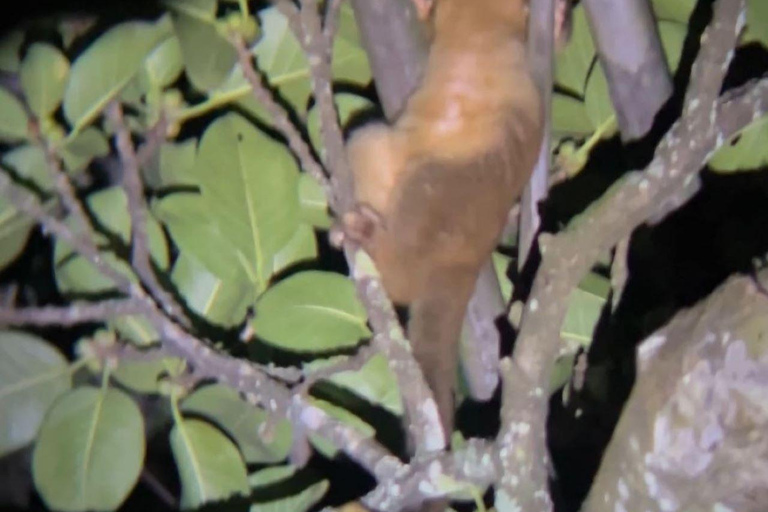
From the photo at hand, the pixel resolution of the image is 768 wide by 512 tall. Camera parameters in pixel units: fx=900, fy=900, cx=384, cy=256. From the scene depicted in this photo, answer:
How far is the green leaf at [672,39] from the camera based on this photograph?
3.95 feet

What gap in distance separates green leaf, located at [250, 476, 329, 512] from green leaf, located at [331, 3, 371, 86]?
1.73 feet

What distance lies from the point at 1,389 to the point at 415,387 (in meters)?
0.47

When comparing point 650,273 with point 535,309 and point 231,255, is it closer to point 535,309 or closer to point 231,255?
point 535,309

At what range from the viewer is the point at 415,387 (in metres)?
0.90

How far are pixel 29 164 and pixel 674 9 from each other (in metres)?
0.86

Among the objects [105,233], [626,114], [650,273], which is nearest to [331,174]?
[105,233]

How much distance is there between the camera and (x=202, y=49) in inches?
41.2

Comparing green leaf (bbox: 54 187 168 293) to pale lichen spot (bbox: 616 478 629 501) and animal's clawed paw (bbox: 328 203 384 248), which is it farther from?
pale lichen spot (bbox: 616 478 629 501)

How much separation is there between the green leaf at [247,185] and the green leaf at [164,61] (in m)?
0.09

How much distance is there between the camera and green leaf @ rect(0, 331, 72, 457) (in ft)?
3.29

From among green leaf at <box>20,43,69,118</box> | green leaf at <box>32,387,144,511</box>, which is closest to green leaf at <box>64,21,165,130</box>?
green leaf at <box>20,43,69,118</box>

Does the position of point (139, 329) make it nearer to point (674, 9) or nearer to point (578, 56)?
point (578, 56)

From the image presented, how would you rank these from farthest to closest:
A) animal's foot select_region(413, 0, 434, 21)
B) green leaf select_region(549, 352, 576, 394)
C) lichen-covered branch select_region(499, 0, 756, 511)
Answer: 1. animal's foot select_region(413, 0, 434, 21)
2. green leaf select_region(549, 352, 576, 394)
3. lichen-covered branch select_region(499, 0, 756, 511)

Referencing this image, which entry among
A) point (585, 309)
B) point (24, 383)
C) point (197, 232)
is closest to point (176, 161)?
point (197, 232)
